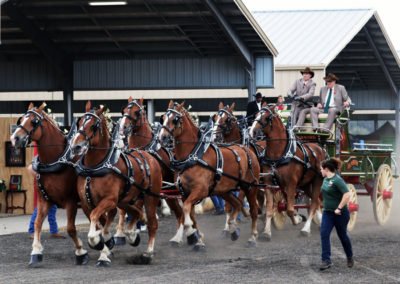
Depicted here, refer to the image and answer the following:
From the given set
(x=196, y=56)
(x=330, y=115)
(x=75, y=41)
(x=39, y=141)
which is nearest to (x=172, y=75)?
(x=196, y=56)

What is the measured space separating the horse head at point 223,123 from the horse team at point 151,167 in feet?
0.07

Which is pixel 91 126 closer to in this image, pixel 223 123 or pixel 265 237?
pixel 223 123

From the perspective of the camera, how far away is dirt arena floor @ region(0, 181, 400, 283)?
925cm

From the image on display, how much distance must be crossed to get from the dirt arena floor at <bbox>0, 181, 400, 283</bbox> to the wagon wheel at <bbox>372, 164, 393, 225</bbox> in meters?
0.76

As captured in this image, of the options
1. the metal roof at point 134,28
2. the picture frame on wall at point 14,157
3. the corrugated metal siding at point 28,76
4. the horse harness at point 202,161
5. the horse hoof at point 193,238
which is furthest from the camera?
the corrugated metal siding at point 28,76

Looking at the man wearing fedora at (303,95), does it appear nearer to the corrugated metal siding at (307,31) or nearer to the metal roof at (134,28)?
the metal roof at (134,28)

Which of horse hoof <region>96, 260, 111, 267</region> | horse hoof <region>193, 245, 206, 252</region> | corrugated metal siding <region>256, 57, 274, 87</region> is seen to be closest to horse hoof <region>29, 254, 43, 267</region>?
horse hoof <region>96, 260, 111, 267</region>

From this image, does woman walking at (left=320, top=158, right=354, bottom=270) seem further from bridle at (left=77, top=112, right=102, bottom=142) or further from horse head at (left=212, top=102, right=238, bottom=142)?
horse head at (left=212, top=102, right=238, bottom=142)

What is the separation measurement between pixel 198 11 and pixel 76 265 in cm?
1257

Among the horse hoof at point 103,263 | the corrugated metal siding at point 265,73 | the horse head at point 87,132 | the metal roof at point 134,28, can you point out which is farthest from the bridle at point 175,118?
the corrugated metal siding at point 265,73

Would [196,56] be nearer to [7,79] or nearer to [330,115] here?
[7,79]

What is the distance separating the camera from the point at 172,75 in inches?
987

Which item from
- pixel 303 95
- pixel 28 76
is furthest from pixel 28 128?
pixel 28 76

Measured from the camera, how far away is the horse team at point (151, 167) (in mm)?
10312
